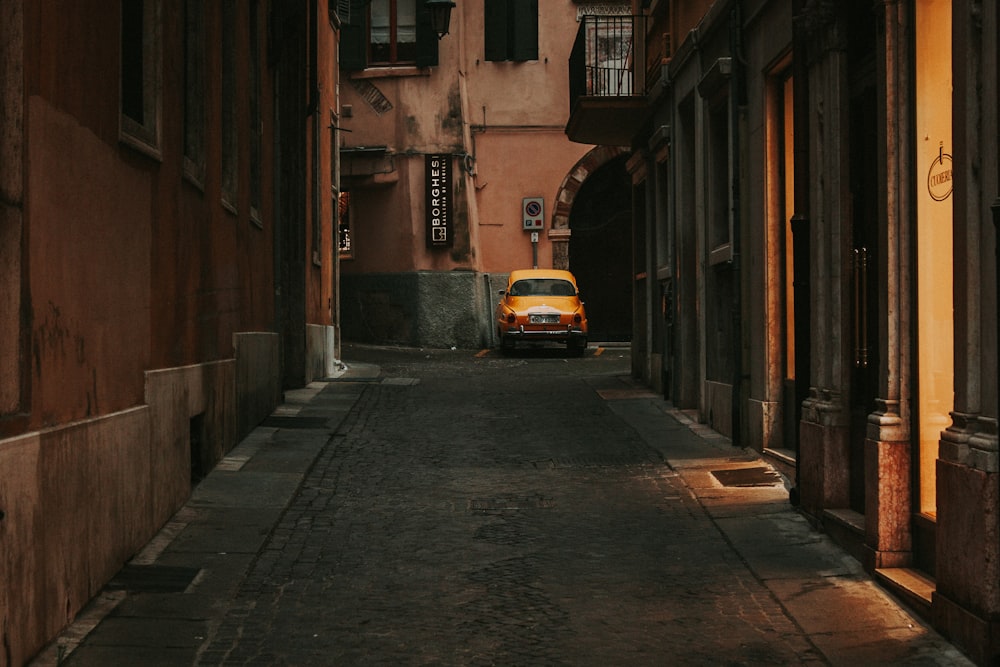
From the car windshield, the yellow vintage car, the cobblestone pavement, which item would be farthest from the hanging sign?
the car windshield

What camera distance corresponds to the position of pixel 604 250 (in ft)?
109

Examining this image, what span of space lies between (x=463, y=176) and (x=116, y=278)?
24626 millimetres

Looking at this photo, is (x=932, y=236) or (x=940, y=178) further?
(x=932, y=236)

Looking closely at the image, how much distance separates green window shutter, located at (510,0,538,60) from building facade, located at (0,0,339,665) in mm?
18563

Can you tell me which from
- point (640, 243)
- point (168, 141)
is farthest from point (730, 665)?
point (640, 243)

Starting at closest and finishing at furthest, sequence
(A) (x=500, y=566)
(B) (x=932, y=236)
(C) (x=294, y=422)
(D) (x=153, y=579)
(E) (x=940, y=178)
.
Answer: (E) (x=940, y=178), (B) (x=932, y=236), (D) (x=153, y=579), (A) (x=500, y=566), (C) (x=294, y=422)

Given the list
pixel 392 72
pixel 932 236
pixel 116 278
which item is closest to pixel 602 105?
pixel 932 236

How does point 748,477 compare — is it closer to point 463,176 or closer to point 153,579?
point 153,579

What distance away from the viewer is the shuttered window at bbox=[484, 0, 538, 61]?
1264 inches

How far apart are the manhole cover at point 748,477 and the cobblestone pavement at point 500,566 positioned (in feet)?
0.16

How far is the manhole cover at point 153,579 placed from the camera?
6.93 m

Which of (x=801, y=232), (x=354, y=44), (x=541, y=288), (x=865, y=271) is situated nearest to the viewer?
(x=865, y=271)

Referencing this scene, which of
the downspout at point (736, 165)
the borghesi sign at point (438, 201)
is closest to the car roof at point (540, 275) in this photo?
the borghesi sign at point (438, 201)

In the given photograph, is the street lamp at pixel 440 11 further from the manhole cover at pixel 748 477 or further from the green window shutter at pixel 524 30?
the manhole cover at pixel 748 477
